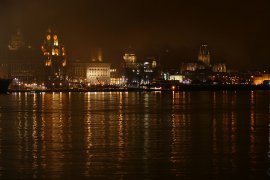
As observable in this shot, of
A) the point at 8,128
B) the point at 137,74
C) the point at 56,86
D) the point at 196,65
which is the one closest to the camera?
the point at 8,128

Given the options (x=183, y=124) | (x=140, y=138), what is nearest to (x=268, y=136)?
(x=140, y=138)

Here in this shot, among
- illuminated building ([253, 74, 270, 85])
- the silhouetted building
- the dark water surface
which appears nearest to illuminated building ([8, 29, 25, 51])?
the silhouetted building

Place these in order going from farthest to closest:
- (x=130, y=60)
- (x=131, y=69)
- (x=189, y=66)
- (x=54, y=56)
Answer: (x=189, y=66) < (x=130, y=60) < (x=131, y=69) < (x=54, y=56)

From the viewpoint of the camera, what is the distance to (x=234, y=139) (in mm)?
21578

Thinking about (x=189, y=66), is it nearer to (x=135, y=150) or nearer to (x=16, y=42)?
→ (x=16, y=42)

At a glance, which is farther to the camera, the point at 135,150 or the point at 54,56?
the point at 54,56

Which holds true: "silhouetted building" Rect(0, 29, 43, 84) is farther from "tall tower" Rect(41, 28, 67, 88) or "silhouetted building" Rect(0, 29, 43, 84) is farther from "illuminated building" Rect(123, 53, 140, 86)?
"illuminated building" Rect(123, 53, 140, 86)

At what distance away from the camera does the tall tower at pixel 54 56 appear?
14762 cm

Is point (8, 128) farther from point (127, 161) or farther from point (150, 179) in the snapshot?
point (150, 179)

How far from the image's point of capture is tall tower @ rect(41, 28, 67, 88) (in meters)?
148

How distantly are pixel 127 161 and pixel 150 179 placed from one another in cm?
245

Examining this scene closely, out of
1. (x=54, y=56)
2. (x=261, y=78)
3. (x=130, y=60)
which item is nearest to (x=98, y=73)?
(x=54, y=56)

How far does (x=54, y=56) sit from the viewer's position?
151 m

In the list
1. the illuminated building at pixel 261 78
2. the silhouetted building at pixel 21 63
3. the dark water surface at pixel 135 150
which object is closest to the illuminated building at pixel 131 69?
the silhouetted building at pixel 21 63
